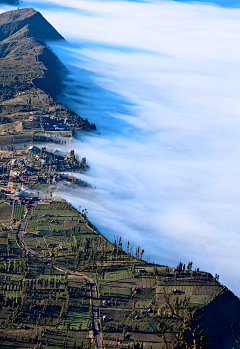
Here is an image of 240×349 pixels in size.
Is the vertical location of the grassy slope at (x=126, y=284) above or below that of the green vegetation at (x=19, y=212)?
below

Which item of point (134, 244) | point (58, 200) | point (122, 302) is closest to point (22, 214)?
point (58, 200)

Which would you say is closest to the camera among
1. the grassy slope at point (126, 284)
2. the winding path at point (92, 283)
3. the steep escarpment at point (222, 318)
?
the winding path at point (92, 283)

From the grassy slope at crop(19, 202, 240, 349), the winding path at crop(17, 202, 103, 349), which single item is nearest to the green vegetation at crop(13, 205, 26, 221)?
the winding path at crop(17, 202, 103, 349)

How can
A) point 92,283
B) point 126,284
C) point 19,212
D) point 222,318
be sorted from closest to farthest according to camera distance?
point 222,318, point 92,283, point 126,284, point 19,212

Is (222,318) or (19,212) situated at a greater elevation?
(19,212)

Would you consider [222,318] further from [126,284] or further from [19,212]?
[19,212]

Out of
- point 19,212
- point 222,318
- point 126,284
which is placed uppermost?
Result: point 19,212

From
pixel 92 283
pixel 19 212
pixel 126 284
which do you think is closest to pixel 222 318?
pixel 126 284

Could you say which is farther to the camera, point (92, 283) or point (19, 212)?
point (19, 212)

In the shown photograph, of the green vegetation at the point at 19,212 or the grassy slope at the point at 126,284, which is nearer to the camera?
the grassy slope at the point at 126,284

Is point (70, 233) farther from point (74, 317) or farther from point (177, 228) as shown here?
point (177, 228)

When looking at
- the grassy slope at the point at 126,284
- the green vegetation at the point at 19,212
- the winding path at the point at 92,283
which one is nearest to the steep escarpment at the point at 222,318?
the grassy slope at the point at 126,284

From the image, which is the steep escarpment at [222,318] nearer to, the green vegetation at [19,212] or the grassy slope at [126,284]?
the grassy slope at [126,284]
